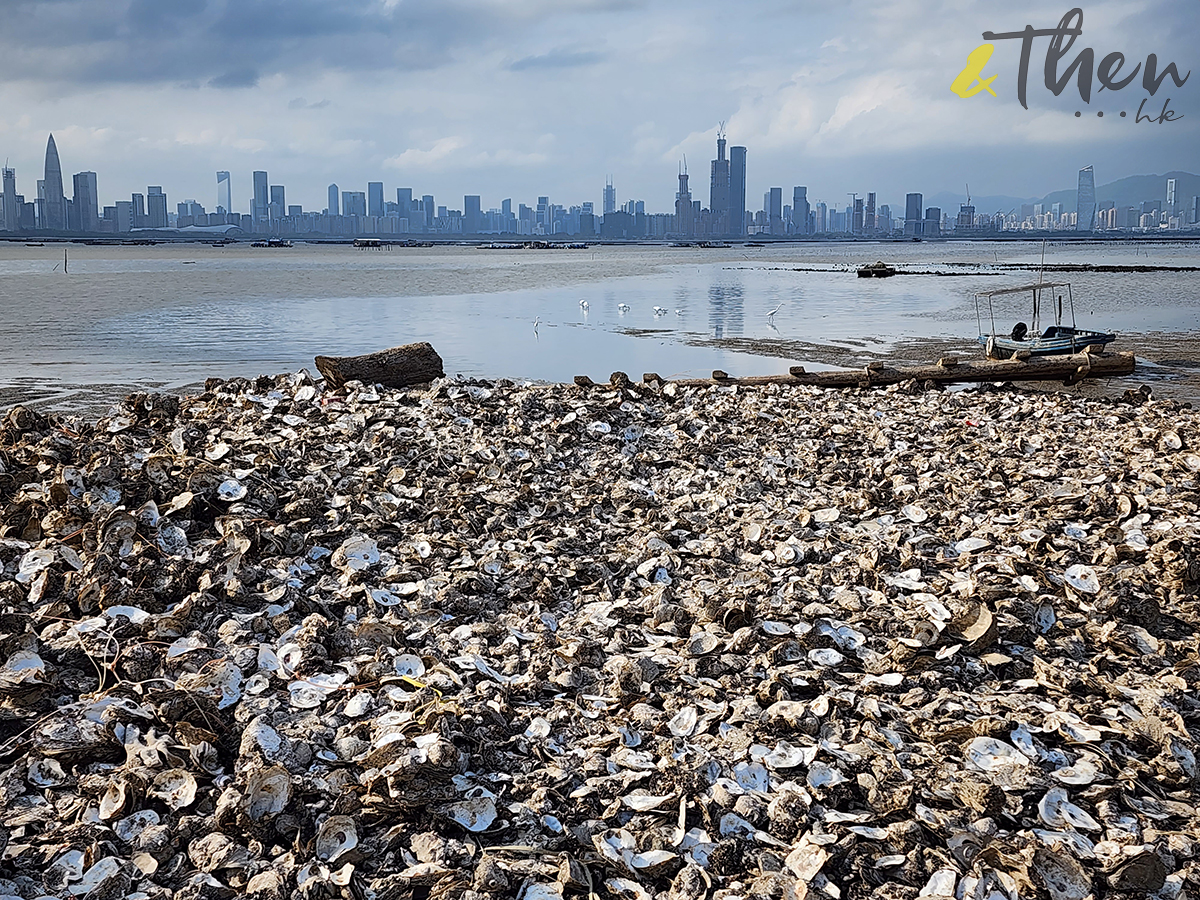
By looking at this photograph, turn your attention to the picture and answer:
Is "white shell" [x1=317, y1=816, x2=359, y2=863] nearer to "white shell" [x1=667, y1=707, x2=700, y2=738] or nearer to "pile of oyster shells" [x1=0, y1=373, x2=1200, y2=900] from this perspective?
"pile of oyster shells" [x1=0, y1=373, x2=1200, y2=900]

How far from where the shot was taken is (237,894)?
324cm

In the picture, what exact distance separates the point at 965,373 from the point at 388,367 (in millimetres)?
9460

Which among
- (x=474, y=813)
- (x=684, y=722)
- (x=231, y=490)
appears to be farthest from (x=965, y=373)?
(x=474, y=813)

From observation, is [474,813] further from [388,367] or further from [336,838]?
[388,367]

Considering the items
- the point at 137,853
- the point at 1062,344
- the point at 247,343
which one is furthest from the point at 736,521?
the point at 247,343

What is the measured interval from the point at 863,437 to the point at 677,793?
6745mm

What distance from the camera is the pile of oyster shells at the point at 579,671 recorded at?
3.41m

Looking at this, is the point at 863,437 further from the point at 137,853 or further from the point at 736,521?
the point at 137,853

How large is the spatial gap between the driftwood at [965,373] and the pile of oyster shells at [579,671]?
527cm

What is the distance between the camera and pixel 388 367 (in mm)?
11641

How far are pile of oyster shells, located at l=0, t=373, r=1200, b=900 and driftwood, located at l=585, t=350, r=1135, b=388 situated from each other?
17.3ft

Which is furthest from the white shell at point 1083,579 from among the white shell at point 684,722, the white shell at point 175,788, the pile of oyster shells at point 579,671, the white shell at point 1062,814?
the white shell at point 175,788

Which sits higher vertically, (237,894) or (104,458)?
(104,458)

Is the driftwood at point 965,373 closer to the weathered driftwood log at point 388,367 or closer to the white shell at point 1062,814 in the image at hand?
the weathered driftwood log at point 388,367
